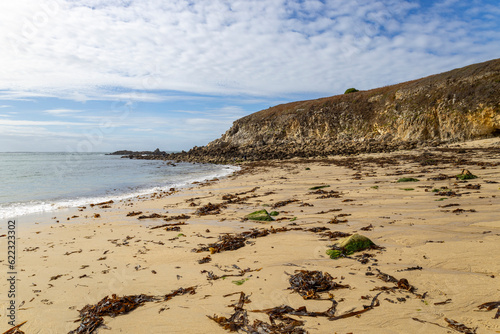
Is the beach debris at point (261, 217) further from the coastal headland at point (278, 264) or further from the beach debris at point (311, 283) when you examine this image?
the beach debris at point (311, 283)

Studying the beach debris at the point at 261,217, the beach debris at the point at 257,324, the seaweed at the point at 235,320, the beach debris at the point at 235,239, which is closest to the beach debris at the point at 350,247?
the beach debris at the point at 235,239

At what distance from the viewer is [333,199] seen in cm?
741

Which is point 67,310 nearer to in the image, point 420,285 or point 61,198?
point 420,285

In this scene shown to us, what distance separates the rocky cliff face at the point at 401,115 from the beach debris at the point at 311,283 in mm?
26157

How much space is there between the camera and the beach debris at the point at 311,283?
9.28 feet

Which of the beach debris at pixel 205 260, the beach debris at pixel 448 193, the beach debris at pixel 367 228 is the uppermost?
the beach debris at pixel 448 193

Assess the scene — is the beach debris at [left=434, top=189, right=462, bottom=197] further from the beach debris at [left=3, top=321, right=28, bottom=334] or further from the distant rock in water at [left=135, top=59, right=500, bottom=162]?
the distant rock in water at [left=135, top=59, right=500, bottom=162]

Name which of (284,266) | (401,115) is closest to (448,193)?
(284,266)

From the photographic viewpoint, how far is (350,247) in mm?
3764

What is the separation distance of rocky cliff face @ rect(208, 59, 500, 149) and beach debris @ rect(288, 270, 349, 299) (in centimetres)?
2616

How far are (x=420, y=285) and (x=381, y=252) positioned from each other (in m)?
0.88

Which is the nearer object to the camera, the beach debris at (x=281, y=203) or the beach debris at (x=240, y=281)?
the beach debris at (x=240, y=281)

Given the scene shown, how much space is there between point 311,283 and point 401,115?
31166mm

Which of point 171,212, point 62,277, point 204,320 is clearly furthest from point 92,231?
point 204,320
